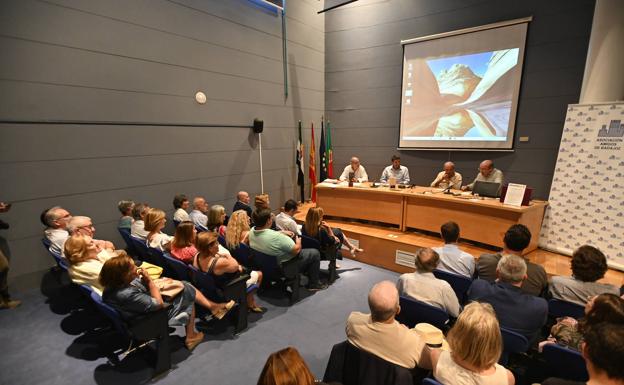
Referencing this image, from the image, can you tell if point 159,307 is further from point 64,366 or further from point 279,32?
point 279,32

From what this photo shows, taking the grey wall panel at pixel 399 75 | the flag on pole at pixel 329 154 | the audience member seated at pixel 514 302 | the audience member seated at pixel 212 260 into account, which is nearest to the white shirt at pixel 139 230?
the audience member seated at pixel 212 260

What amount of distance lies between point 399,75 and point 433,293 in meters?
5.34

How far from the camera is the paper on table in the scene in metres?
3.61

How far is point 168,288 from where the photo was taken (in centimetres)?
244

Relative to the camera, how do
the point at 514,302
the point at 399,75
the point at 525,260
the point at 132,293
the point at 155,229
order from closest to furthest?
the point at 514,302 < the point at 132,293 < the point at 525,260 < the point at 155,229 < the point at 399,75

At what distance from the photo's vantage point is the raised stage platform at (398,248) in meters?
3.85

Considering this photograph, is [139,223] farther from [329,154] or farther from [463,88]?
[463,88]

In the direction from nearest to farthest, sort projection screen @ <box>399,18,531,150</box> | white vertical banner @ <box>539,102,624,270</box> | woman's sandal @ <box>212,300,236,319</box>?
1. woman's sandal @ <box>212,300,236,319</box>
2. white vertical banner @ <box>539,102,624,270</box>
3. projection screen @ <box>399,18,531,150</box>

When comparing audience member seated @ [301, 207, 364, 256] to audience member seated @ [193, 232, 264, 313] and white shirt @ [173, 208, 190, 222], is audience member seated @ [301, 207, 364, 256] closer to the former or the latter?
audience member seated @ [193, 232, 264, 313]

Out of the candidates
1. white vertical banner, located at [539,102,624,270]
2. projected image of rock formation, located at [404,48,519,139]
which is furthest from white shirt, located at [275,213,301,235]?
projected image of rock formation, located at [404,48,519,139]

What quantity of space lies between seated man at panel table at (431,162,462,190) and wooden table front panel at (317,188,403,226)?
4.11ft

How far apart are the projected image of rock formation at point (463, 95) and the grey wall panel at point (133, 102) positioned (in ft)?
8.83

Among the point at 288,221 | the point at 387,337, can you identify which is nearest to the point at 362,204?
the point at 288,221

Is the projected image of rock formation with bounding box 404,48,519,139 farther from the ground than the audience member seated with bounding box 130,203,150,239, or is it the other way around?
the projected image of rock formation with bounding box 404,48,519,139
